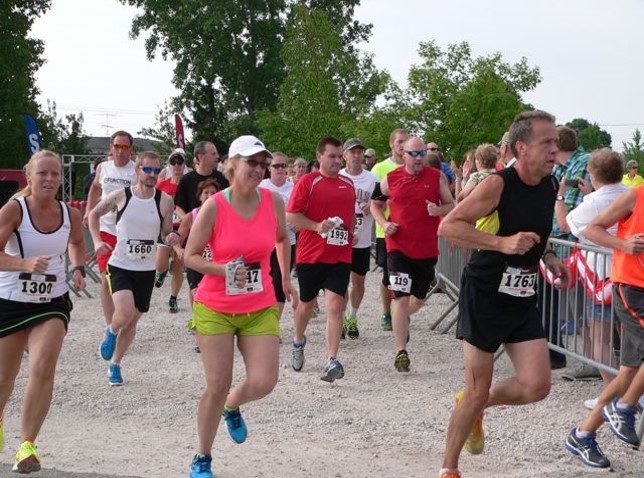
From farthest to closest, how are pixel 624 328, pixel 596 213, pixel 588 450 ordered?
pixel 596 213
pixel 624 328
pixel 588 450

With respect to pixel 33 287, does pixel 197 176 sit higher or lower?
higher

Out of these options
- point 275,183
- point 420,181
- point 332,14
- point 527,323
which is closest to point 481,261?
point 527,323

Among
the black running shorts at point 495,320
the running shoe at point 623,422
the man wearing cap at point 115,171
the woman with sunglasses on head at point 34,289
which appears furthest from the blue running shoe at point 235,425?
the man wearing cap at point 115,171

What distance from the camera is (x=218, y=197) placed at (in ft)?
19.6

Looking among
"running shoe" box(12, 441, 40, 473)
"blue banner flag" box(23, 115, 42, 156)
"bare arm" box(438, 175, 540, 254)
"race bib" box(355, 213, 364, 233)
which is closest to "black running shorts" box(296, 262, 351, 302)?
"race bib" box(355, 213, 364, 233)

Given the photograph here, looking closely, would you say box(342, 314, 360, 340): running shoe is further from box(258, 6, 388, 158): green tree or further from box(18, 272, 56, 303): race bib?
box(258, 6, 388, 158): green tree

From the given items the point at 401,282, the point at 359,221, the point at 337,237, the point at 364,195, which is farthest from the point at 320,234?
the point at 364,195

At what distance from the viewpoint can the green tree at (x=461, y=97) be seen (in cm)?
4109

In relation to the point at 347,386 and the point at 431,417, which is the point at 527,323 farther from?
the point at 347,386

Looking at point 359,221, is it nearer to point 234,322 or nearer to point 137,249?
point 137,249

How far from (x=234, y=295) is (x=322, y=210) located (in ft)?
12.4

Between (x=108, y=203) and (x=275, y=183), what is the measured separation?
2839 millimetres

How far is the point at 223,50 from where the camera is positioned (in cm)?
5044

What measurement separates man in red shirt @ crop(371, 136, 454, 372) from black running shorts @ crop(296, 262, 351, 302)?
0.45m
